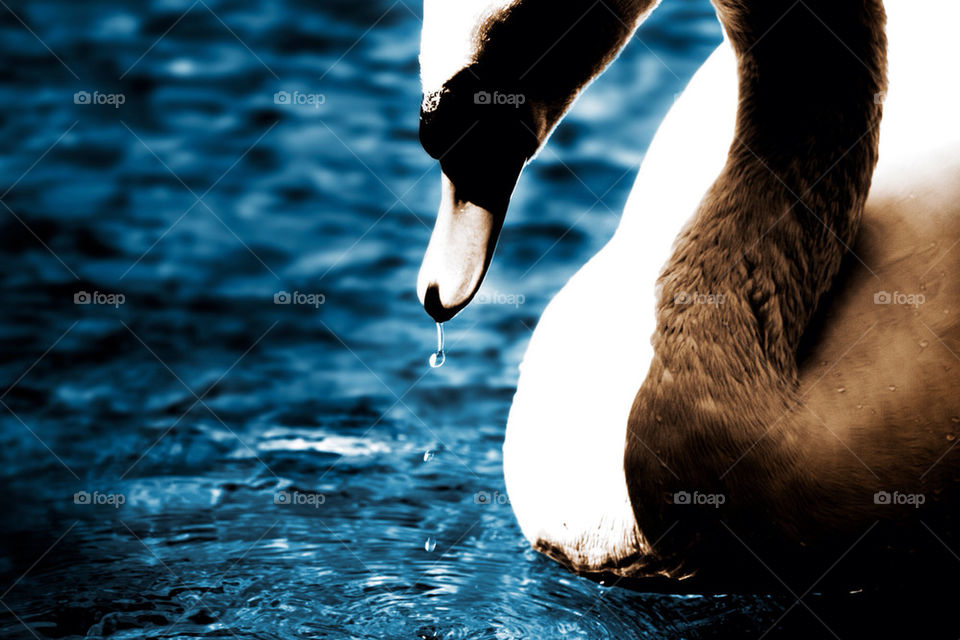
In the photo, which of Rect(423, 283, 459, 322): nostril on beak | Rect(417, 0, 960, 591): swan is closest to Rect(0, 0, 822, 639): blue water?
Rect(417, 0, 960, 591): swan

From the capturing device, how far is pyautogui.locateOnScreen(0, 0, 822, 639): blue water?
7.66 feet

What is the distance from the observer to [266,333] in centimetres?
330

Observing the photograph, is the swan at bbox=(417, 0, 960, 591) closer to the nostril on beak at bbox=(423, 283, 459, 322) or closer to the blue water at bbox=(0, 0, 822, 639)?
the nostril on beak at bbox=(423, 283, 459, 322)

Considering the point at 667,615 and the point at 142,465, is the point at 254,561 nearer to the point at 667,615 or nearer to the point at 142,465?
the point at 142,465

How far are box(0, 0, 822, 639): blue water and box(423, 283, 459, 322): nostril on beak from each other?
71cm

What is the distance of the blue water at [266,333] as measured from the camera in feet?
7.66

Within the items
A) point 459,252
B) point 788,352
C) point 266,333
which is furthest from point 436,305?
point 266,333

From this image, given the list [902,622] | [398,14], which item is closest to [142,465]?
[902,622]

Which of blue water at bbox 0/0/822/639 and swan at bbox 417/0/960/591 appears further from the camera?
blue water at bbox 0/0/822/639

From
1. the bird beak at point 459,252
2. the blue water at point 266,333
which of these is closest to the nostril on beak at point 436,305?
the bird beak at point 459,252

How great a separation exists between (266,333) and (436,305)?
5.35ft

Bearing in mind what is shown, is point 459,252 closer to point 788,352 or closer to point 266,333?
point 788,352

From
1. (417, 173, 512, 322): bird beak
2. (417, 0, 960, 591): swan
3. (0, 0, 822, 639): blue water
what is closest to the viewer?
(417, 173, 512, 322): bird beak

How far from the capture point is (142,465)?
9.20 feet
